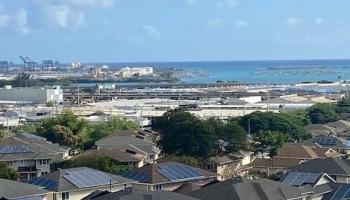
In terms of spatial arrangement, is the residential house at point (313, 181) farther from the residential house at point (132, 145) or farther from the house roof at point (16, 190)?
the residential house at point (132, 145)

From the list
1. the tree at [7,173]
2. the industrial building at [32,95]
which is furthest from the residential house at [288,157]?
the industrial building at [32,95]

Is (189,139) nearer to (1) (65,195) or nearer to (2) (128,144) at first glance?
(2) (128,144)

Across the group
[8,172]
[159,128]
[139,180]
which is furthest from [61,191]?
[159,128]

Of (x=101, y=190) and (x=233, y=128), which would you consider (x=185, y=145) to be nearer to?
(x=233, y=128)

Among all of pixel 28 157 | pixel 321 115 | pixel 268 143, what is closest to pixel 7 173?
pixel 28 157

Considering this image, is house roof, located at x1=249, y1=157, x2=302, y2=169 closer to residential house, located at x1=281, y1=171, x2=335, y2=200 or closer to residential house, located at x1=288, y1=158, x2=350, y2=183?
residential house, located at x1=288, y1=158, x2=350, y2=183

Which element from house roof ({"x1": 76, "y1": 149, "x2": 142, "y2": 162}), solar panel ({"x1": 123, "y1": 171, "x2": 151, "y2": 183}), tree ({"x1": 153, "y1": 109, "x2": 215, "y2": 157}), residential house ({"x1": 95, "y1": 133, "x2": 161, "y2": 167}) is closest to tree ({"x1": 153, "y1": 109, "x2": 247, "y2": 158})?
tree ({"x1": 153, "y1": 109, "x2": 215, "y2": 157})
